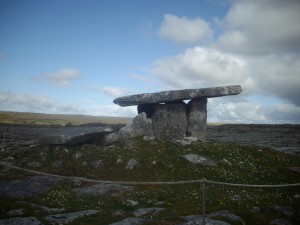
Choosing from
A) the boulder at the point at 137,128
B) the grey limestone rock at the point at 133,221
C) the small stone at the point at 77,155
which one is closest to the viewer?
the grey limestone rock at the point at 133,221

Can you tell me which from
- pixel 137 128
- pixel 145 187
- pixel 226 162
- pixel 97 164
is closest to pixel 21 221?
pixel 145 187

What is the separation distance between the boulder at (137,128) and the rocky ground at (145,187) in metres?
2.69

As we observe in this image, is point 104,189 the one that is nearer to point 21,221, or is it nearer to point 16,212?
point 16,212

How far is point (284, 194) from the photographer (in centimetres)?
1738

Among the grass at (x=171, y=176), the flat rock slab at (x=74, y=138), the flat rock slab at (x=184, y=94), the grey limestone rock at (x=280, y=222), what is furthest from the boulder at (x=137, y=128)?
the grey limestone rock at (x=280, y=222)

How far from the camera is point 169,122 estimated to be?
30797 millimetres

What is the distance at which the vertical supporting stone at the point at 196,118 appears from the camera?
31828 millimetres

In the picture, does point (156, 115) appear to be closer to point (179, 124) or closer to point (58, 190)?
point (179, 124)

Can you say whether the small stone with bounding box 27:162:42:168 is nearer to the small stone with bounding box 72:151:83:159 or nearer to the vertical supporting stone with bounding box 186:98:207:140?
the small stone with bounding box 72:151:83:159

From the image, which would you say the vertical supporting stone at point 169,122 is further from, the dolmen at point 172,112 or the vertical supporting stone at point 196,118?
the vertical supporting stone at point 196,118

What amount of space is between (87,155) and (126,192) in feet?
24.8

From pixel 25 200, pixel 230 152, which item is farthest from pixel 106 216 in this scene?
pixel 230 152

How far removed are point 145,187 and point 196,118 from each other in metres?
14.3

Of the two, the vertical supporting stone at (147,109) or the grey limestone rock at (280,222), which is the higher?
the vertical supporting stone at (147,109)
